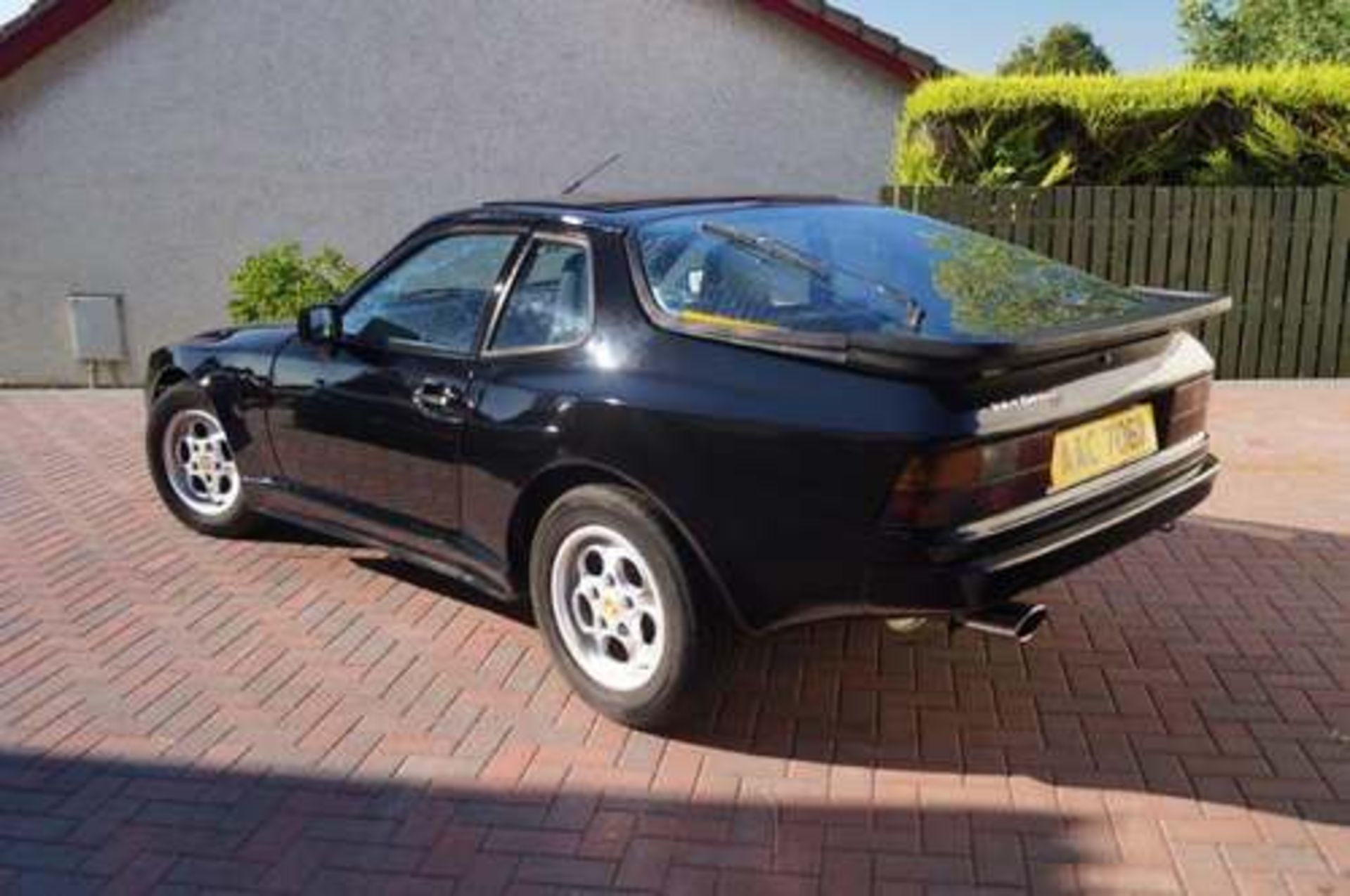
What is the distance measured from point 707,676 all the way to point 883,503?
80 cm

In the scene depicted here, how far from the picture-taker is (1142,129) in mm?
8906

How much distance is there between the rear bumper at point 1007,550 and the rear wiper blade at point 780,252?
78 centimetres

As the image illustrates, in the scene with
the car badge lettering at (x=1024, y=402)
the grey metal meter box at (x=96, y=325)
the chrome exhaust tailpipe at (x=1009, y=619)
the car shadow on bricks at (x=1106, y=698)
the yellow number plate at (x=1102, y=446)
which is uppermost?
the car badge lettering at (x=1024, y=402)

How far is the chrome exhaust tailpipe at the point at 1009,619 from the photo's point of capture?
10.6 feet

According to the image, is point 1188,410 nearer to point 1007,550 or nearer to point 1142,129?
point 1007,550

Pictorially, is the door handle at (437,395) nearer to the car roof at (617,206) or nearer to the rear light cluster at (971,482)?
the car roof at (617,206)

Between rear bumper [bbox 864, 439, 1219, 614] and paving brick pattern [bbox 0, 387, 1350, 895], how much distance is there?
1.88 feet

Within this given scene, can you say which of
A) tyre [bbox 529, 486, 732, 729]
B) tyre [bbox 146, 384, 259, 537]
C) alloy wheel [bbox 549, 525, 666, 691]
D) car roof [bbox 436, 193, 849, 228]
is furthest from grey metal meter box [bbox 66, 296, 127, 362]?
alloy wheel [bbox 549, 525, 666, 691]

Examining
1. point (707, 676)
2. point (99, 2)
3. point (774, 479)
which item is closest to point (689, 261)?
point (774, 479)

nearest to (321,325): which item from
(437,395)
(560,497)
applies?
(437,395)

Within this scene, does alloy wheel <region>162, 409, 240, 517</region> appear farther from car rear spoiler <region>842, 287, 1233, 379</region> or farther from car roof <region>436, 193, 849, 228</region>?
car rear spoiler <region>842, 287, 1233, 379</region>

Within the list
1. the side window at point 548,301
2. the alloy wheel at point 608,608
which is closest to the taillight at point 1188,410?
the alloy wheel at point 608,608

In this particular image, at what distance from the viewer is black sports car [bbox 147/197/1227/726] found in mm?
3113

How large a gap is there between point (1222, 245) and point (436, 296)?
647 centimetres
